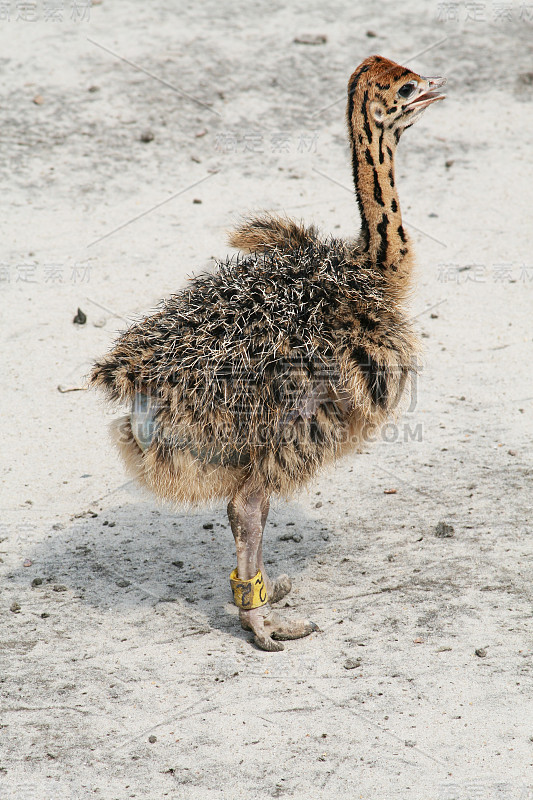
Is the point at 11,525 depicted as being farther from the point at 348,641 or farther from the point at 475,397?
the point at 475,397

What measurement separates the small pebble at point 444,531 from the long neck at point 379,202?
64.4 inches

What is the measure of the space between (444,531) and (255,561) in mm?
1389

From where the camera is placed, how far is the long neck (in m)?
5.04

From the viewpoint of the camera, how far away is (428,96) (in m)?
5.20

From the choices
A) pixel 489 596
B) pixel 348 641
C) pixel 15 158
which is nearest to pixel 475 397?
pixel 489 596

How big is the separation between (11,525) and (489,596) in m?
3.02

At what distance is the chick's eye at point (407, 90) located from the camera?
5059mm

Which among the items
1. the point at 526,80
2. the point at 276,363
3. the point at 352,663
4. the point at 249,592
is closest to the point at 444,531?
the point at 352,663

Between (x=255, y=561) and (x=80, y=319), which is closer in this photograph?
(x=255, y=561)

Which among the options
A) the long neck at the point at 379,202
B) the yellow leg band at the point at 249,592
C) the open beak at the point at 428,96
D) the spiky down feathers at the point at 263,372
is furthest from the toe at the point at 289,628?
the open beak at the point at 428,96

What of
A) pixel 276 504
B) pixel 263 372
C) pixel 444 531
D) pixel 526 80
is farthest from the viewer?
pixel 526 80

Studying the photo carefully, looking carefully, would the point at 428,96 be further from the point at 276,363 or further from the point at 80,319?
the point at 80,319

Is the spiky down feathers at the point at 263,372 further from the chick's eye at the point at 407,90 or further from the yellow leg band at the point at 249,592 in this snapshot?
the chick's eye at the point at 407,90

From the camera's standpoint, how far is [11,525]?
6098mm
